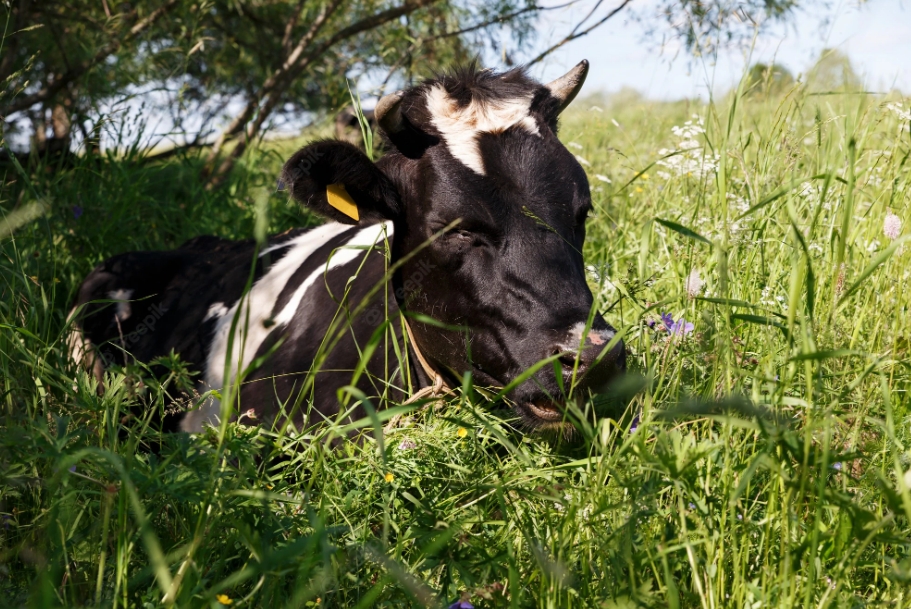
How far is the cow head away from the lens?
9.11 feet

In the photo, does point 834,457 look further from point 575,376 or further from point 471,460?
point 471,460

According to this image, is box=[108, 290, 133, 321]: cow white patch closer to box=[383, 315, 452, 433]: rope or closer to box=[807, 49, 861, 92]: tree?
box=[383, 315, 452, 433]: rope

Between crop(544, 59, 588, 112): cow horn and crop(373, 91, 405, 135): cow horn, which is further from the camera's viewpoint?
crop(544, 59, 588, 112): cow horn

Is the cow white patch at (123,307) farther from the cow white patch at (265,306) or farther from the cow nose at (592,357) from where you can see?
the cow nose at (592,357)

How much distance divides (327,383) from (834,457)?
2.03m

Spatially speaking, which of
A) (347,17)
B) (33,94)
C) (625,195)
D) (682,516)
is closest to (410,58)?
(347,17)

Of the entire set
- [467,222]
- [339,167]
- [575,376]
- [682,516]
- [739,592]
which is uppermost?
[339,167]

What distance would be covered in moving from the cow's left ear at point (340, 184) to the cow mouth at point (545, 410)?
96 centimetres

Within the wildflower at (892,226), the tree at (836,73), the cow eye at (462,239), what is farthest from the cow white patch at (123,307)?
the wildflower at (892,226)

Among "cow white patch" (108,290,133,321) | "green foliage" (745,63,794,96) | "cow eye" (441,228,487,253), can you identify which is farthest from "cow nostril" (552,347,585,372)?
"cow white patch" (108,290,133,321)

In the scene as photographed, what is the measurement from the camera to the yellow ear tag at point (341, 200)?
3197 millimetres

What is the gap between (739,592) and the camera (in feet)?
6.22

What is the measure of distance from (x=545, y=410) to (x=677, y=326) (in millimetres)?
536

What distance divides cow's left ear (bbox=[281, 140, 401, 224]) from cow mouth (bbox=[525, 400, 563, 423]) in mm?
964
